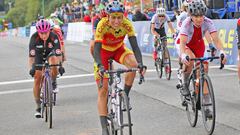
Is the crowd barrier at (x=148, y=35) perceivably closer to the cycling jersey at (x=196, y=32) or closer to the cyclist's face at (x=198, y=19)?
the cycling jersey at (x=196, y=32)

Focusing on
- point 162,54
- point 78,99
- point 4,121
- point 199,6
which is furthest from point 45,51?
point 162,54

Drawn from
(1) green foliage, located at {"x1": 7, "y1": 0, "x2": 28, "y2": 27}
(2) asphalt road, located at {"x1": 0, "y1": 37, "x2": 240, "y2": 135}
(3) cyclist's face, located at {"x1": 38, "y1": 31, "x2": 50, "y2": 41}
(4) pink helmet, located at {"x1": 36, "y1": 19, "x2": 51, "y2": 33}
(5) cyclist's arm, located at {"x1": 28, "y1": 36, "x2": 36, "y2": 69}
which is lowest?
(2) asphalt road, located at {"x1": 0, "y1": 37, "x2": 240, "y2": 135}

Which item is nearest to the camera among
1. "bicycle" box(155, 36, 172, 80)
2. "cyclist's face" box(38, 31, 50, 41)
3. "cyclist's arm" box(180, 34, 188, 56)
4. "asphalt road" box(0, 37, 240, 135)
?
"cyclist's arm" box(180, 34, 188, 56)

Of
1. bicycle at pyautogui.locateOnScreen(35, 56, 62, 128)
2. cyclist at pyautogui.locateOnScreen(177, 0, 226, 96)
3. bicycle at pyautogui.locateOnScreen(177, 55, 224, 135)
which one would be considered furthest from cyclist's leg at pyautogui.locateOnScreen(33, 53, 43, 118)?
bicycle at pyautogui.locateOnScreen(177, 55, 224, 135)

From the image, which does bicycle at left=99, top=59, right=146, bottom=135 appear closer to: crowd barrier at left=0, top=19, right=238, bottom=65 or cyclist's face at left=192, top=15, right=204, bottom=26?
cyclist's face at left=192, top=15, right=204, bottom=26

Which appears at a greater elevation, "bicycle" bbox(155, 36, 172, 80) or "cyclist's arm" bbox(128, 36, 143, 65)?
"cyclist's arm" bbox(128, 36, 143, 65)

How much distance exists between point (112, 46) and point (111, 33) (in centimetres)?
30

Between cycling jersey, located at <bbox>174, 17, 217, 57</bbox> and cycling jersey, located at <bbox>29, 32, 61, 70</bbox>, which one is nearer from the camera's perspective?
cycling jersey, located at <bbox>174, 17, 217, 57</bbox>

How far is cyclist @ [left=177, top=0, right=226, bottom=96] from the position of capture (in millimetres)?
7598

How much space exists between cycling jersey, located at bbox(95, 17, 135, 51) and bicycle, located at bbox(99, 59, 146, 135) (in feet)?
1.69

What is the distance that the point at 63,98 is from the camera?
12.0 m

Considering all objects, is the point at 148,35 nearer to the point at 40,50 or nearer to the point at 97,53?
the point at 40,50

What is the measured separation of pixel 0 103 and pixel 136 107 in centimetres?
333

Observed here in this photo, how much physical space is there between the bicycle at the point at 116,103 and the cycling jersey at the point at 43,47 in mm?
2597
